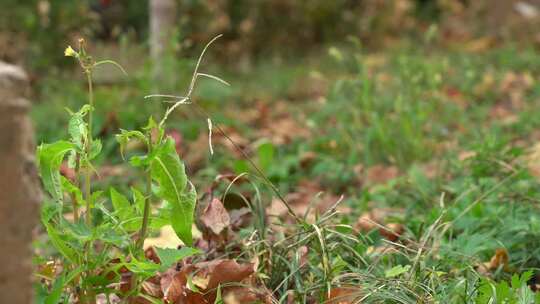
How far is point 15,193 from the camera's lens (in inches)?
41.4

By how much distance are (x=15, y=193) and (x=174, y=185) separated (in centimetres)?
41

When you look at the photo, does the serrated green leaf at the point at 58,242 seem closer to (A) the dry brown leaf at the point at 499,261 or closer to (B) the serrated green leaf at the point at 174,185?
(B) the serrated green leaf at the point at 174,185

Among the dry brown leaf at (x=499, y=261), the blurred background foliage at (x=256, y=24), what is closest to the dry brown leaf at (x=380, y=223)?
the dry brown leaf at (x=499, y=261)

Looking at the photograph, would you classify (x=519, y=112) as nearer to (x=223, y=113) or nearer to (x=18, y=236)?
(x=223, y=113)

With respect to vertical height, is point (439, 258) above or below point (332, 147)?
above

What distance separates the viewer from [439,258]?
1866 mm

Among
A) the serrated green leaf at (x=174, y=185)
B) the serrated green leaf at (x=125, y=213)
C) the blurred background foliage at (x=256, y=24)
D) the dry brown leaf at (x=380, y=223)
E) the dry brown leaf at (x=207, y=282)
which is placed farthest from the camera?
the blurred background foliage at (x=256, y=24)

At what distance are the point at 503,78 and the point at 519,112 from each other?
83cm

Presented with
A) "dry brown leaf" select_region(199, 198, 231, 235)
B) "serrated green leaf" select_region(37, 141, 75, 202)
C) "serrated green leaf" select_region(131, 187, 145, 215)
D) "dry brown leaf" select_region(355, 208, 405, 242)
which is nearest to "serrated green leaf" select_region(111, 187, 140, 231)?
"serrated green leaf" select_region(131, 187, 145, 215)

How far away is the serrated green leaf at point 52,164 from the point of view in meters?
1.44

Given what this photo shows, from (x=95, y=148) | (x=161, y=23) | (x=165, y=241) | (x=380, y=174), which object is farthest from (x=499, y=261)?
(x=161, y=23)

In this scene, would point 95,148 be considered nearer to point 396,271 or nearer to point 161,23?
point 396,271

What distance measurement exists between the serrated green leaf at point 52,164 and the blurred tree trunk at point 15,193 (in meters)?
0.35

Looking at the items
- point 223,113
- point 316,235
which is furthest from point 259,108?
point 316,235
